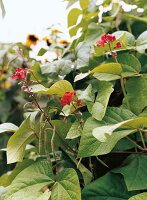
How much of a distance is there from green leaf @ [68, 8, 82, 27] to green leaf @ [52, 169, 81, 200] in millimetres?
520

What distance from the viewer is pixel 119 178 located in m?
0.74

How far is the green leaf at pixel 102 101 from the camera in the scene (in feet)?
2.22

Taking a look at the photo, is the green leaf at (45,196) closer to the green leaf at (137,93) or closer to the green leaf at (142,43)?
the green leaf at (137,93)

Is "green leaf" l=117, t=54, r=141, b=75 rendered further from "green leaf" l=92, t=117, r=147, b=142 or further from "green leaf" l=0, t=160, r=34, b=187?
"green leaf" l=0, t=160, r=34, b=187

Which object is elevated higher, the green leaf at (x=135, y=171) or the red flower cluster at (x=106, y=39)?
the red flower cluster at (x=106, y=39)

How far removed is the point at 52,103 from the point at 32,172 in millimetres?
187

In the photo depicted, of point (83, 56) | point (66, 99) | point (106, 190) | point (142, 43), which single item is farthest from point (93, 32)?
point (106, 190)

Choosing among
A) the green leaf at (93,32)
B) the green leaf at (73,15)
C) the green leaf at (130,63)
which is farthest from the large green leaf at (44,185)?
the green leaf at (73,15)

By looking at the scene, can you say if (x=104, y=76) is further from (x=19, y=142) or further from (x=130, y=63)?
(x=19, y=142)

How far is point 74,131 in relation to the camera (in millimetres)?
733

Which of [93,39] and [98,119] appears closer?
[98,119]

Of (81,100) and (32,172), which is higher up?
(81,100)

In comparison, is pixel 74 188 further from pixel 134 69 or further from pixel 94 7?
pixel 94 7

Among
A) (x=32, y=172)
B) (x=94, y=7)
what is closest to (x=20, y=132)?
(x=32, y=172)
